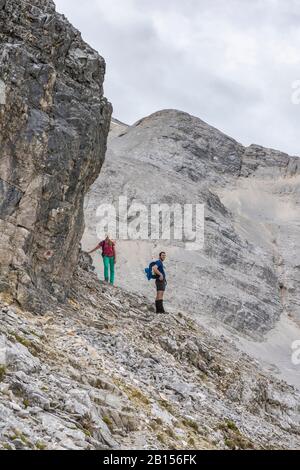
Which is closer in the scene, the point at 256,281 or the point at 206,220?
the point at 256,281

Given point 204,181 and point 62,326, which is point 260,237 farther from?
point 62,326

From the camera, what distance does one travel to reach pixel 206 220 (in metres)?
48.3

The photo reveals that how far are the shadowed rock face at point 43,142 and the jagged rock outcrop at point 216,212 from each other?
1494cm

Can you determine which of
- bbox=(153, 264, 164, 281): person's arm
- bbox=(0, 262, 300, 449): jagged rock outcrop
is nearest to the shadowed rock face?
bbox=(0, 262, 300, 449): jagged rock outcrop

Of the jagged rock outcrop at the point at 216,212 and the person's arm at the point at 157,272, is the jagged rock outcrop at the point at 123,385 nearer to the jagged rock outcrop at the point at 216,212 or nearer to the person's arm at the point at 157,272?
the person's arm at the point at 157,272

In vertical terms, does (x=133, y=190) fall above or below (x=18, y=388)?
above

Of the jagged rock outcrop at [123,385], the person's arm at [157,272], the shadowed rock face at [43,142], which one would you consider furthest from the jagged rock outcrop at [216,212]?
the shadowed rock face at [43,142]

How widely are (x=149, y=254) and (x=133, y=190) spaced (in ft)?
27.5

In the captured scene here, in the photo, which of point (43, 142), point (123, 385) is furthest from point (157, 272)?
point (123, 385)

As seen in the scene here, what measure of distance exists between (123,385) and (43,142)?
316 inches

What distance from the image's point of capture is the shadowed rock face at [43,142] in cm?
1750

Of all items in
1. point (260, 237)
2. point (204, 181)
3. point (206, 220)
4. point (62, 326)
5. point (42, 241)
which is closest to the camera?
point (62, 326)

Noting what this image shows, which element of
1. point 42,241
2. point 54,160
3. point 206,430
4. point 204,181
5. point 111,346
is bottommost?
point 206,430

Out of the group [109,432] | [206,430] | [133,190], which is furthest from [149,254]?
[109,432]
